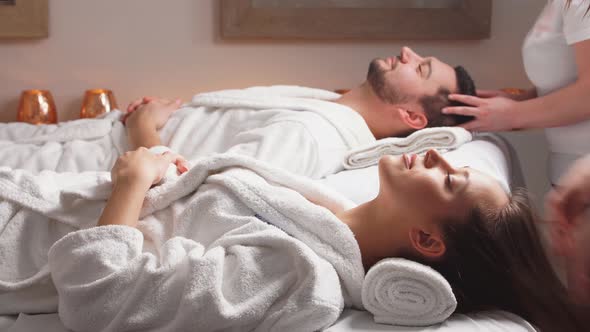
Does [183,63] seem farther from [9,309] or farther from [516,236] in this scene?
[516,236]

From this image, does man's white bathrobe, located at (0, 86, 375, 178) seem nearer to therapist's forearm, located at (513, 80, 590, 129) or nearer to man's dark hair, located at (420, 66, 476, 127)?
man's dark hair, located at (420, 66, 476, 127)

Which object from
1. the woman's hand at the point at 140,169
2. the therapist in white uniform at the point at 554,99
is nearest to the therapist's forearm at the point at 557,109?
the therapist in white uniform at the point at 554,99

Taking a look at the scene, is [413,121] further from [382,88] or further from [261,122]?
[261,122]

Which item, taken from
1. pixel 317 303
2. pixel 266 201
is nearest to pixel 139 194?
pixel 266 201

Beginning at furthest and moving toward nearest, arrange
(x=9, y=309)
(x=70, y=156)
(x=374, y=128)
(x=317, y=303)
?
1. (x=374, y=128)
2. (x=70, y=156)
3. (x=9, y=309)
4. (x=317, y=303)

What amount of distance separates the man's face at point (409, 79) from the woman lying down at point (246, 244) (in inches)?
32.8

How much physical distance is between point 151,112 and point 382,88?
0.70m

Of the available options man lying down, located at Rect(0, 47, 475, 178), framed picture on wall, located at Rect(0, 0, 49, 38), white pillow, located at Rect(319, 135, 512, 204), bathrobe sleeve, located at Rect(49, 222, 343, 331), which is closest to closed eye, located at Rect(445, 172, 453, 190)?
white pillow, located at Rect(319, 135, 512, 204)

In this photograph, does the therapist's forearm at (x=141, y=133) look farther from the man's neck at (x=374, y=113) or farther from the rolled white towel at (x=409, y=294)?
the rolled white towel at (x=409, y=294)

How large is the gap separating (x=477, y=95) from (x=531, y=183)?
0.66 meters

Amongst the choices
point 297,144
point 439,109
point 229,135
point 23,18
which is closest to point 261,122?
point 229,135

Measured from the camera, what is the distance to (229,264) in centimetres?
115

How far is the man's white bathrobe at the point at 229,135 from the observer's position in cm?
181

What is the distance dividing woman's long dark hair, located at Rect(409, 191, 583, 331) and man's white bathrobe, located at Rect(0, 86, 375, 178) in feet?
2.15
